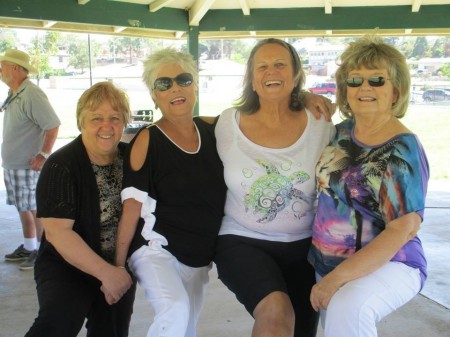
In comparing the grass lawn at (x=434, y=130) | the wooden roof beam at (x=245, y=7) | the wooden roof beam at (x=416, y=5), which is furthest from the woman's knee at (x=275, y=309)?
the grass lawn at (x=434, y=130)

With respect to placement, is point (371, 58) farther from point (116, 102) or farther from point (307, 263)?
point (116, 102)

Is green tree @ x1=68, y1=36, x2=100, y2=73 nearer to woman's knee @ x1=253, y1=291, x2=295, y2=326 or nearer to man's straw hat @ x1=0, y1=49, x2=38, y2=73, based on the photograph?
man's straw hat @ x1=0, y1=49, x2=38, y2=73

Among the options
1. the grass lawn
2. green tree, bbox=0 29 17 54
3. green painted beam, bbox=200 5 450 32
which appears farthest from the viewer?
green tree, bbox=0 29 17 54

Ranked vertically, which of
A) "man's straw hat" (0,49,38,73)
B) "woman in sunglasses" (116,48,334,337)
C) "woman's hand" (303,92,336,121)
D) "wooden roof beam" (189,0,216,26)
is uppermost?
"wooden roof beam" (189,0,216,26)

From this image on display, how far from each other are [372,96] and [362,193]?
41 cm

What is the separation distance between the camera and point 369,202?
198 centimetres

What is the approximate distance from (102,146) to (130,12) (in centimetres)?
393

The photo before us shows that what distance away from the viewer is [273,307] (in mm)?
2014

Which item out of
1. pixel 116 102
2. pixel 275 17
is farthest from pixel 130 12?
pixel 116 102

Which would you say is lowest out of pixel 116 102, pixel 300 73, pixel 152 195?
pixel 152 195

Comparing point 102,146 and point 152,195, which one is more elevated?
point 102,146

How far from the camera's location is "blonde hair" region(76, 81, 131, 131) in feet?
7.68

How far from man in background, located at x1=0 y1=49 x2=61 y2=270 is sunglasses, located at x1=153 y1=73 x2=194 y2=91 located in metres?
2.64

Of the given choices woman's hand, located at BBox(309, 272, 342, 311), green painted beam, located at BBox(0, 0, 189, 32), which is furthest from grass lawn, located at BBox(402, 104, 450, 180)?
woman's hand, located at BBox(309, 272, 342, 311)
